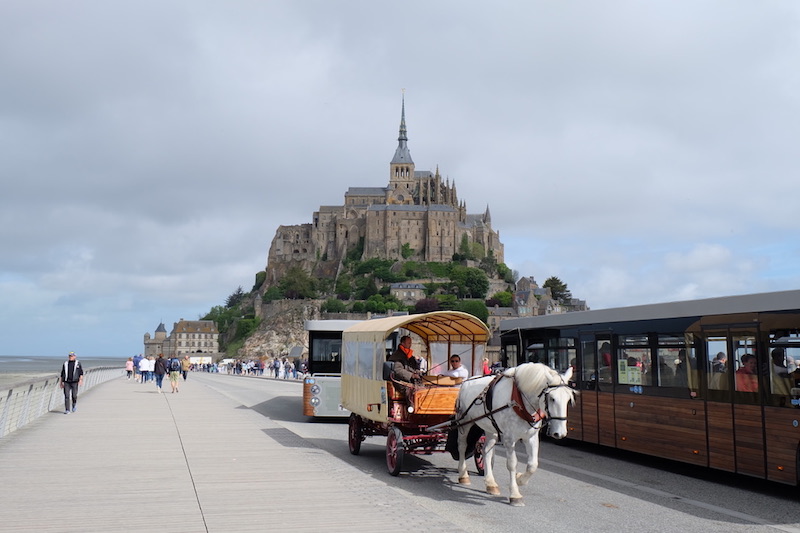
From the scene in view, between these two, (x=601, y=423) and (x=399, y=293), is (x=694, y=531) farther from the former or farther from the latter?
(x=399, y=293)

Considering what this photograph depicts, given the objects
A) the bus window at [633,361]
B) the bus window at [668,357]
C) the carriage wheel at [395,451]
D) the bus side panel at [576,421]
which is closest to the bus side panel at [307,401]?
the bus side panel at [576,421]

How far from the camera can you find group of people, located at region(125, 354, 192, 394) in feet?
106

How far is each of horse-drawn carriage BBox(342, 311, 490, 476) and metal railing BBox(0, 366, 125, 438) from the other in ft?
21.3

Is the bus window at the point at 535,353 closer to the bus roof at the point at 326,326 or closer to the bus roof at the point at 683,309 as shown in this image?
the bus roof at the point at 683,309

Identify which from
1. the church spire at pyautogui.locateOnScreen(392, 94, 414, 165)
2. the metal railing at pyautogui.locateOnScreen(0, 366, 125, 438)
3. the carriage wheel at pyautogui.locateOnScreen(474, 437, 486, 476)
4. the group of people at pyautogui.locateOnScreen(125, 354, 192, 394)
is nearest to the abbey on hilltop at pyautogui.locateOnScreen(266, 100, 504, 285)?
the church spire at pyautogui.locateOnScreen(392, 94, 414, 165)

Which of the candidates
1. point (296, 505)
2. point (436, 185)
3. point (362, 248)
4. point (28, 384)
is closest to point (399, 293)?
point (362, 248)

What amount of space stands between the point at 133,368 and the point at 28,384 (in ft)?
118

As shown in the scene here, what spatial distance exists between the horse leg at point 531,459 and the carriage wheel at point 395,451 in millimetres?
2143

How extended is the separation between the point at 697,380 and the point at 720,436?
3.10 ft

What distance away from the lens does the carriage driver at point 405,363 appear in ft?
36.6

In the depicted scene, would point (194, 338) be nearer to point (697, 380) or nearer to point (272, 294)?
point (272, 294)

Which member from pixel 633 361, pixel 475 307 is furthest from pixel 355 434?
pixel 475 307

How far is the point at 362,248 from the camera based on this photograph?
153 m

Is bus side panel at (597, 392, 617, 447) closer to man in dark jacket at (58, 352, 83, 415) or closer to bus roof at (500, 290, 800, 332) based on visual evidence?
bus roof at (500, 290, 800, 332)
